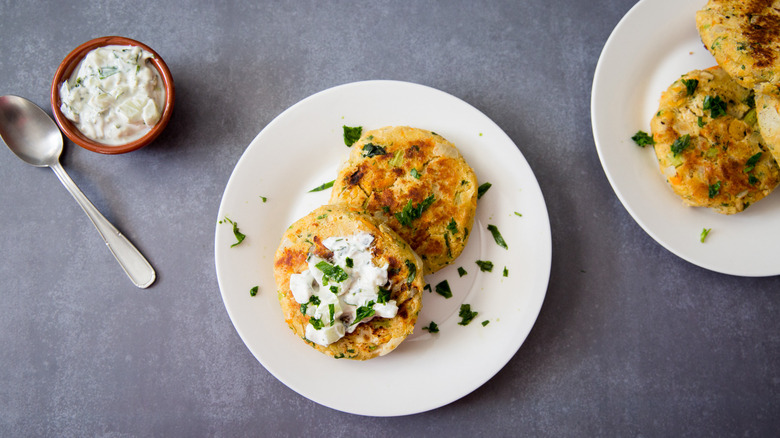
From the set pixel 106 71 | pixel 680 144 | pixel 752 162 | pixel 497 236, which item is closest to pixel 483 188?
pixel 497 236

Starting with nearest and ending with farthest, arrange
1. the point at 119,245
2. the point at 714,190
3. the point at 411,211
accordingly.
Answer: the point at 411,211
the point at 714,190
the point at 119,245

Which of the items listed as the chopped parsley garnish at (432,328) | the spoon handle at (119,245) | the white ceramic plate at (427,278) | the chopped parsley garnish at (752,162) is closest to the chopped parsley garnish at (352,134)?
the white ceramic plate at (427,278)

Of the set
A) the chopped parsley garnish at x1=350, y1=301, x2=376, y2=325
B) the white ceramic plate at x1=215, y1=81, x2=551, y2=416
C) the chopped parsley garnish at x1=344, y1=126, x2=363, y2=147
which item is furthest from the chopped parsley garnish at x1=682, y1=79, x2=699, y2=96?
the chopped parsley garnish at x1=350, y1=301, x2=376, y2=325

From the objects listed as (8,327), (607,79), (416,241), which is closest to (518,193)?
(416,241)

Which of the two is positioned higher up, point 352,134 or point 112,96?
point 112,96

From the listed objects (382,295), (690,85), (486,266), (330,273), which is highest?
(690,85)

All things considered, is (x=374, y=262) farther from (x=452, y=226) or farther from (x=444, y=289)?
(x=444, y=289)

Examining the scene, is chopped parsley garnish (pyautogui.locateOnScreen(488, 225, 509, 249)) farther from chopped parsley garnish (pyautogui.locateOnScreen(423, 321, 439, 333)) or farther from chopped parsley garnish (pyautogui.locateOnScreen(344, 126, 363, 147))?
chopped parsley garnish (pyautogui.locateOnScreen(344, 126, 363, 147))
